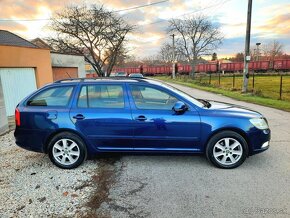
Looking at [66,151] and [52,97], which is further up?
[52,97]

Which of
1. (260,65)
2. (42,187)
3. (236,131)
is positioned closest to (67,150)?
(42,187)

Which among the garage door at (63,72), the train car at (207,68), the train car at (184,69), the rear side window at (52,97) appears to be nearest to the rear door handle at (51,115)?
the rear side window at (52,97)

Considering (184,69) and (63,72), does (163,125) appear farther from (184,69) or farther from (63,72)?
(184,69)

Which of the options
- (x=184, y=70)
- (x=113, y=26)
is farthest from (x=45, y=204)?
(x=184, y=70)

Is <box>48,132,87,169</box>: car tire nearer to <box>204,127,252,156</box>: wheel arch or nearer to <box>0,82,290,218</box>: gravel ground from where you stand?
<box>0,82,290,218</box>: gravel ground

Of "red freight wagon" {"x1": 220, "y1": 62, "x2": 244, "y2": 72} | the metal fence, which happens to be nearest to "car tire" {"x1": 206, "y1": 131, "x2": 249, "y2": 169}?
the metal fence

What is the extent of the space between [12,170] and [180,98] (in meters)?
3.42

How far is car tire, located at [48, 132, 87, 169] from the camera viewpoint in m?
4.50

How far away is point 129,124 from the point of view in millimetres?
4395

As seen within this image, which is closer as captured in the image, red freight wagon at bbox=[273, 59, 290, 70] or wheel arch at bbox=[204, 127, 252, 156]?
wheel arch at bbox=[204, 127, 252, 156]

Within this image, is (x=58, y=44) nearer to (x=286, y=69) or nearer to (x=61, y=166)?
(x=61, y=166)

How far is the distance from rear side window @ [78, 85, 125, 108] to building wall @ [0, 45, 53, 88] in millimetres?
7196

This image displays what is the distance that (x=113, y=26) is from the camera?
25.7 metres

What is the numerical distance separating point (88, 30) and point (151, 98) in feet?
74.9
